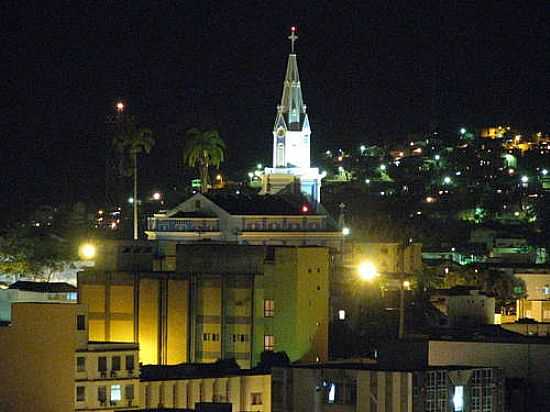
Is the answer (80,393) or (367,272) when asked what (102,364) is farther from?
(367,272)

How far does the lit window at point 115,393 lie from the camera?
2143 inches

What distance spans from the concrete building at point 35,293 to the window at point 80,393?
14.8m

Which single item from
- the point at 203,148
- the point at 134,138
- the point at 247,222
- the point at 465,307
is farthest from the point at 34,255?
the point at 465,307

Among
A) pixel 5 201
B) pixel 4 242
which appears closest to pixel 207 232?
pixel 4 242

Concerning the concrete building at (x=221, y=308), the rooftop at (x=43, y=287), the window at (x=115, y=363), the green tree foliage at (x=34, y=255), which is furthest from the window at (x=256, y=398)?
the green tree foliage at (x=34, y=255)

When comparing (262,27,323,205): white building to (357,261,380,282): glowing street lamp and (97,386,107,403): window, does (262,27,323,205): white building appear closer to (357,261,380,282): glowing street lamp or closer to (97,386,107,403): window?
(357,261,380,282): glowing street lamp

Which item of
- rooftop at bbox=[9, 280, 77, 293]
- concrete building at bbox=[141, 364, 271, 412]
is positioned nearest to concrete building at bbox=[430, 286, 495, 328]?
rooftop at bbox=[9, 280, 77, 293]

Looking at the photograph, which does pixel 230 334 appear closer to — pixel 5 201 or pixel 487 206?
pixel 5 201

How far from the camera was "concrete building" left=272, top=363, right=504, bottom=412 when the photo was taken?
49.7 m

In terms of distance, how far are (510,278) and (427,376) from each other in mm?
51223

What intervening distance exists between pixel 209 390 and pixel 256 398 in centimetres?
148

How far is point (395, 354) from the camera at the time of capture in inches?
2058

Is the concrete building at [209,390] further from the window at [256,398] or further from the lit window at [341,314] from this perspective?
the lit window at [341,314]

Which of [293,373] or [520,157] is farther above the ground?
[520,157]
